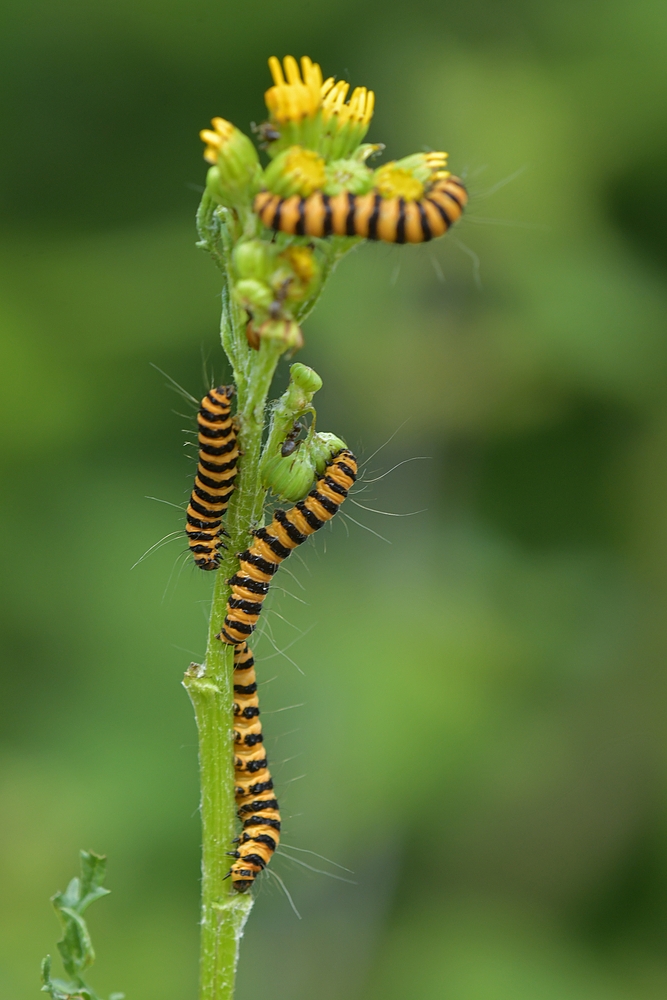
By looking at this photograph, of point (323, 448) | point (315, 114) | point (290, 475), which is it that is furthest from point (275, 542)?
point (315, 114)

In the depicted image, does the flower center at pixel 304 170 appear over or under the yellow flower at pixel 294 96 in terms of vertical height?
under

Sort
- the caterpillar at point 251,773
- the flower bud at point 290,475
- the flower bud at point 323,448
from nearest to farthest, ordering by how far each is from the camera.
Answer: the flower bud at point 290,475, the flower bud at point 323,448, the caterpillar at point 251,773

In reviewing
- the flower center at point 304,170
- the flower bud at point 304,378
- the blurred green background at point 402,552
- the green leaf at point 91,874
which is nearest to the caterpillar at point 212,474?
the flower bud at point 304,378

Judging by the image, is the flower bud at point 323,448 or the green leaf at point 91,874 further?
the flower bud at point 323,448

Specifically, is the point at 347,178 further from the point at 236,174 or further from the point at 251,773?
the point at 251,773

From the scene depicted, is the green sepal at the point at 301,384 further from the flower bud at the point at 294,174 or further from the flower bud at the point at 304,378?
the flower bud at the point at 294,174

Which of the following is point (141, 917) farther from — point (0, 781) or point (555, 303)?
point (555, 303)

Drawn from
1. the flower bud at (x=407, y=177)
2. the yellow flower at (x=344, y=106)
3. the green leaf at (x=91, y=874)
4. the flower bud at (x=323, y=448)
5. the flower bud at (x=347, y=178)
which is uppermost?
the yellow flower at (x=344, y=106)

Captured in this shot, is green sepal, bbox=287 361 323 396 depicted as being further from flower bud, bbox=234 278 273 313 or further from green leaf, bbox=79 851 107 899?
green leaf, bbox=79 851 107 899
